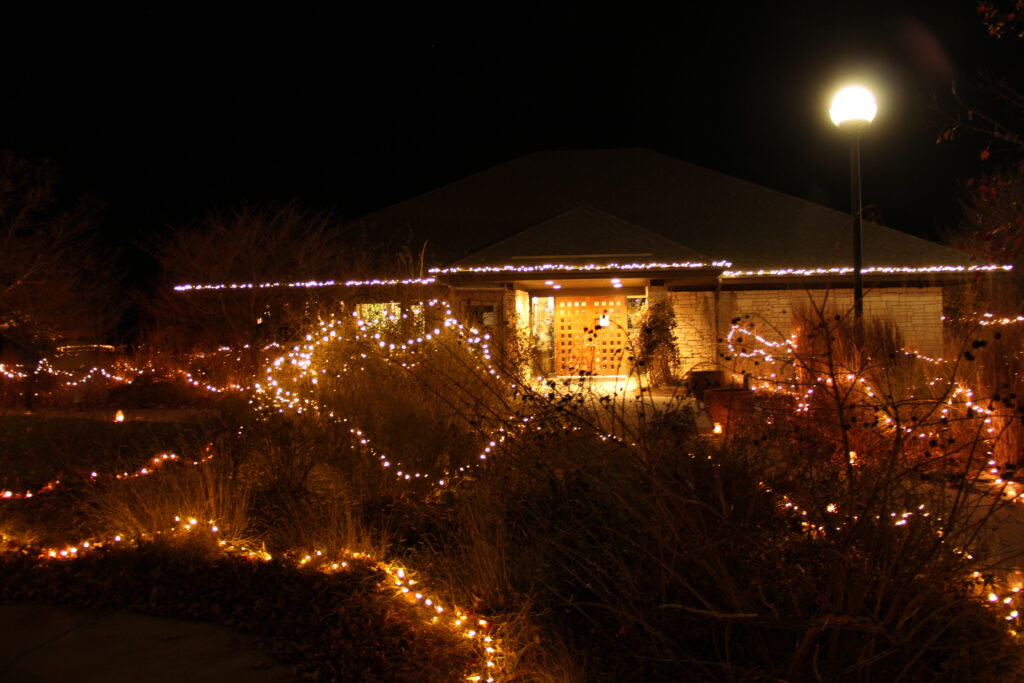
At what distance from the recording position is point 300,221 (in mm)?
18609

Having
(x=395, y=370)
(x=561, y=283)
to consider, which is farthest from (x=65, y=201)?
(x=395, y=370)

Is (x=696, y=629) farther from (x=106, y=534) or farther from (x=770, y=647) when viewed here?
(x=106, y=534)

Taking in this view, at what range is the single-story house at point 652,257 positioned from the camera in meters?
16.1

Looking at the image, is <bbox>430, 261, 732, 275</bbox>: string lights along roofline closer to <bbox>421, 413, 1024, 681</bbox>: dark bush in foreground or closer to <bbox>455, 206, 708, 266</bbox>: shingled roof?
<bbox>455, 206, 708, 266</bbox>: shingled roof

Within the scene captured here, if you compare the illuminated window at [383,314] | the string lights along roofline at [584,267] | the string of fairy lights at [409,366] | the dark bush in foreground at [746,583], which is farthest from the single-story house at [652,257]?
the dark bush in foreground at [746,583]

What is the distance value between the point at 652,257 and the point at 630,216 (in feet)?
14.2

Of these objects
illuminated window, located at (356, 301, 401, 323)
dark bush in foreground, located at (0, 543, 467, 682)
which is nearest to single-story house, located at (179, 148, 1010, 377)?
illuminated window, located at (356, 301, 401, 323)

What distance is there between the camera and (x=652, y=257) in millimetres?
16031

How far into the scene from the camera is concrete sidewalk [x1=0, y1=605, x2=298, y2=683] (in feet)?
12.6

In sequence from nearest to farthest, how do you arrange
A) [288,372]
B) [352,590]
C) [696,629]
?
[696,629]
[352,590]
[288,372]

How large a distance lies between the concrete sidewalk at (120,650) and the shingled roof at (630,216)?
12.3 meters

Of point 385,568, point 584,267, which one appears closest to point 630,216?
point 584,267

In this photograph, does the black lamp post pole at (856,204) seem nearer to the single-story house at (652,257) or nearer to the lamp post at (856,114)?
the lamp post at (856,114)

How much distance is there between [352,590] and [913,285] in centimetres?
1614
